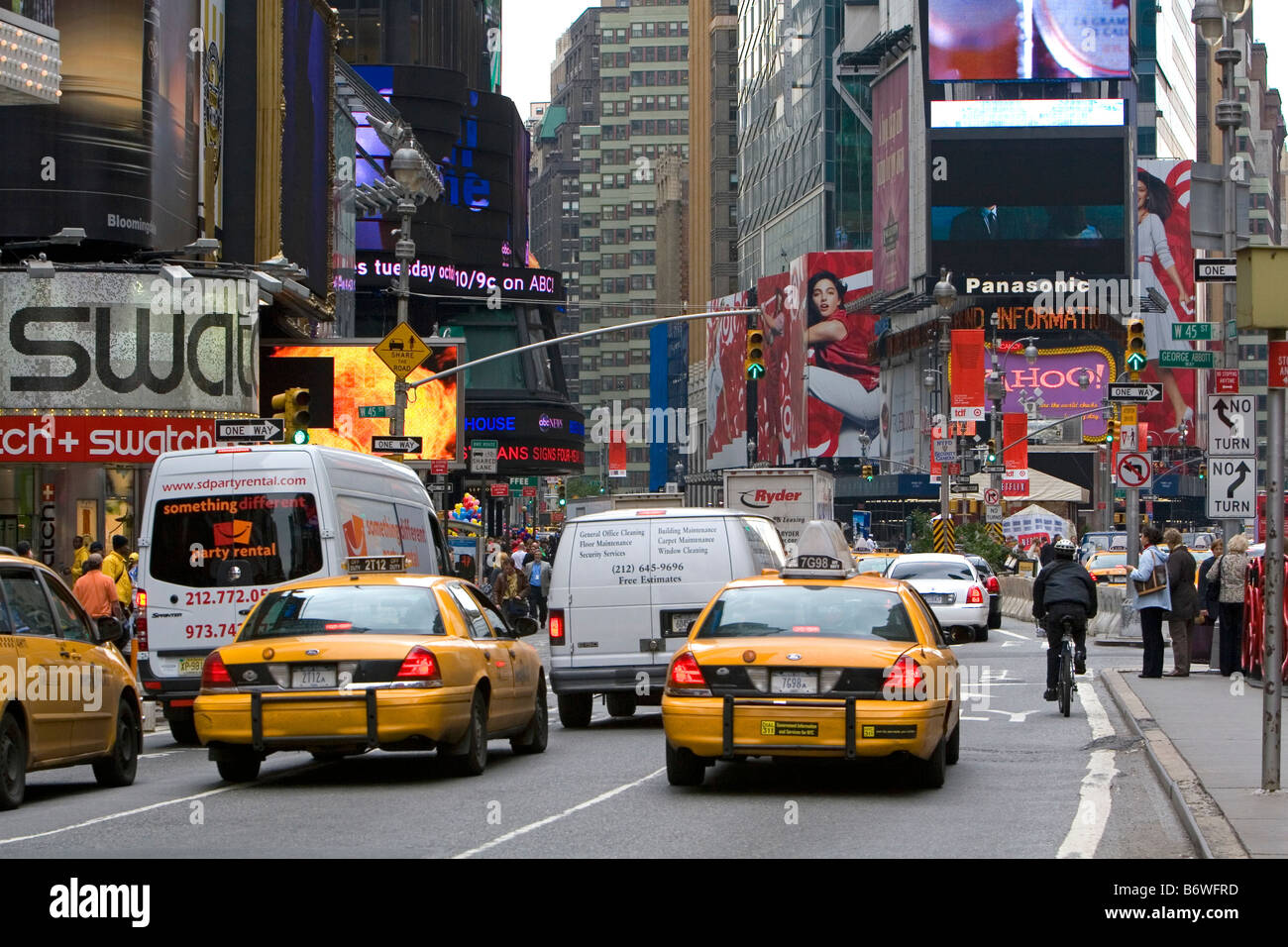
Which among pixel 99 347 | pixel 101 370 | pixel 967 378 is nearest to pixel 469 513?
pixel 967 378

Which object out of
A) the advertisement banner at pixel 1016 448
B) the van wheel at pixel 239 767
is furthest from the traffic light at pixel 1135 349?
the advertisement banner at pixel 1016 448

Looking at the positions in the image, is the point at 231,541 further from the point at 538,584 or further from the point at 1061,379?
the point at 1061,379

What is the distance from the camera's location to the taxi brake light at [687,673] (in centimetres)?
1359

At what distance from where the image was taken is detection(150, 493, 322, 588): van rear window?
19156 mm

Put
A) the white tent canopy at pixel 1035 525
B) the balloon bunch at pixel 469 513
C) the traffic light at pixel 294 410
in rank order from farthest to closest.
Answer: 1. the white tent canopy at pixel 1035 525
2. the balloon bunch at pixel 469 513
3. the traffic light at pixel 294 410

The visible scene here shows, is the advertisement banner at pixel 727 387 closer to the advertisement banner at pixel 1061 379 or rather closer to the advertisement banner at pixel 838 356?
the advertisement banner at pixel 838 356

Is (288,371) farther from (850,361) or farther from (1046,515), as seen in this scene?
(850,361)

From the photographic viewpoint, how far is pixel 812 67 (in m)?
142

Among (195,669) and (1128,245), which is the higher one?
(1128,245)

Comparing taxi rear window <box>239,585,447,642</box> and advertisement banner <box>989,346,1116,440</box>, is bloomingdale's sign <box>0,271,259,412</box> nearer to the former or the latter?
taxi rear window <box>239,585,447,642</box>

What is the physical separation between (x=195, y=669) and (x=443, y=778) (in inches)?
201

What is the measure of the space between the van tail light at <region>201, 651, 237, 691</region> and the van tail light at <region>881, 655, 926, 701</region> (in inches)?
180

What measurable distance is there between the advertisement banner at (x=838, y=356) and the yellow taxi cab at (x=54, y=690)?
123 metres

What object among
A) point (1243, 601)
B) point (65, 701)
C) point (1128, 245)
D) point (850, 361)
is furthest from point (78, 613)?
point (850, 361)
